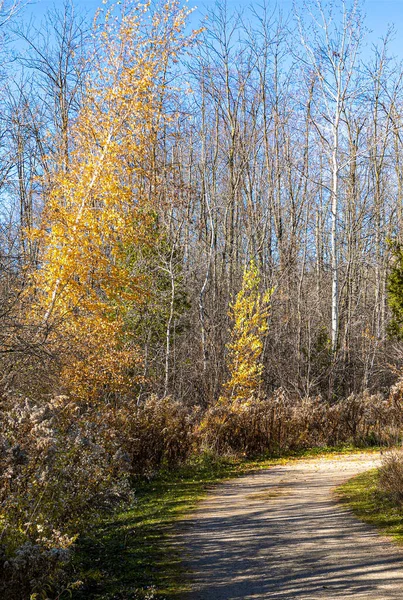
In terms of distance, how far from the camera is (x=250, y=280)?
720 inches

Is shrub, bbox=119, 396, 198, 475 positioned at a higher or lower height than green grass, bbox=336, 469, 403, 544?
higher

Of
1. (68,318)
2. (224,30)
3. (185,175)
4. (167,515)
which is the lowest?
(167,515)

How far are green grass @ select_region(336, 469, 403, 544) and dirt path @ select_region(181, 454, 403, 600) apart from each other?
0.57 feet

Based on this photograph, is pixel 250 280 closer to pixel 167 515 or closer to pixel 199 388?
pixel 199 388

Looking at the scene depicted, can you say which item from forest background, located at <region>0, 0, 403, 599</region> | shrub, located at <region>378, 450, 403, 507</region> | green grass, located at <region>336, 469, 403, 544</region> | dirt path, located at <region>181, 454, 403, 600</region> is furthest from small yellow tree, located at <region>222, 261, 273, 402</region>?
shrub, located at <region>378, 450, 403, 507</region>

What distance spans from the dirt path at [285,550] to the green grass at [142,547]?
22 centimetres

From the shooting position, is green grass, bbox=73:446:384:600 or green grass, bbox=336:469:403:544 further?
green grass, bbox=336:469:403:544

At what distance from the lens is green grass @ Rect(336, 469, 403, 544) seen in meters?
7.52

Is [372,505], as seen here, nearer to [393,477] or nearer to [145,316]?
[393,477]

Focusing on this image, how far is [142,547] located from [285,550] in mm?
1462

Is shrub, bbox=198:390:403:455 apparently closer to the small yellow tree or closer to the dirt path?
the small yellow tree

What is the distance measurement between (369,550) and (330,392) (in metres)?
15.1

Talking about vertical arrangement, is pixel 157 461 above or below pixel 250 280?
below

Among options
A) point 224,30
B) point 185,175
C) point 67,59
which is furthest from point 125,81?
point 185,175
